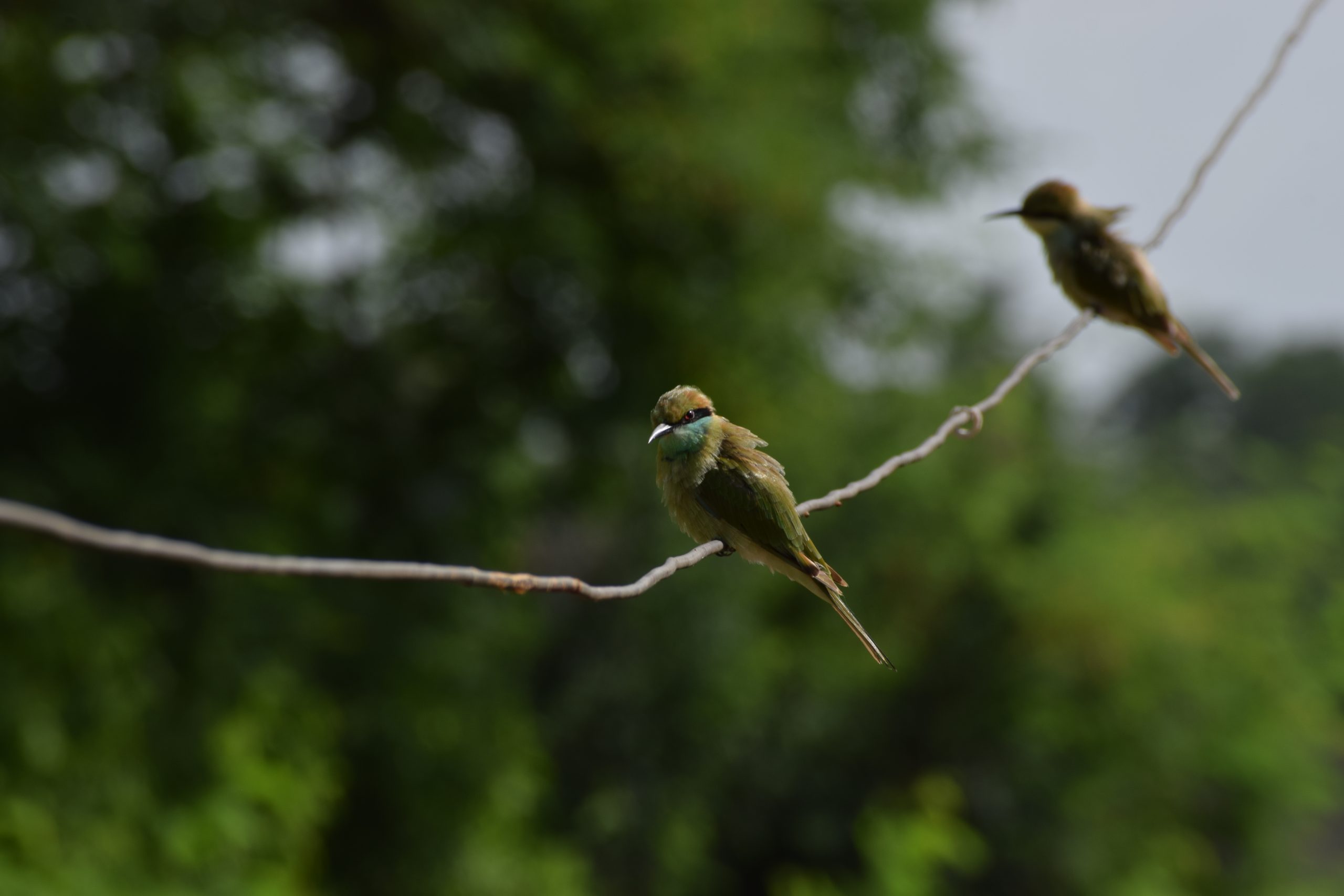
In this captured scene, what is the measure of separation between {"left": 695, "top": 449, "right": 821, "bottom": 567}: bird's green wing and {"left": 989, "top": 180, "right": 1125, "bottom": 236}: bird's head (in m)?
1.29

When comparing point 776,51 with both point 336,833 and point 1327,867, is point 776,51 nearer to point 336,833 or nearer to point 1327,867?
point 336,833

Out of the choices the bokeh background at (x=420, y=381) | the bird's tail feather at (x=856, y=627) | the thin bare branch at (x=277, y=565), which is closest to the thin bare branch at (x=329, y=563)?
the thin bare branch at (x=277, y=565)

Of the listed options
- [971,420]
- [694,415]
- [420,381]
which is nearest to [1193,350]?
[971,420]

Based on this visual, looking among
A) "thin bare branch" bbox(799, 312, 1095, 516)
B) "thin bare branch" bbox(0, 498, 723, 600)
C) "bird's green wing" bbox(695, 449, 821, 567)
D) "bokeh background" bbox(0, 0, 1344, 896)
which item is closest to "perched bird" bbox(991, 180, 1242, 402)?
"thin bare branch" bbox(799, 312, 1095, 516)

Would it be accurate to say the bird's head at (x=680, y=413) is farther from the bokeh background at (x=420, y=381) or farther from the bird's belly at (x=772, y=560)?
the bokeh background at (x=420, y=381)

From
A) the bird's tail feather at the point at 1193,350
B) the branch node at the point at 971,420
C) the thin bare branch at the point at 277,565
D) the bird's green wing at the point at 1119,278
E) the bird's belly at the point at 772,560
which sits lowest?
the thin bare branch at the point at 277,565

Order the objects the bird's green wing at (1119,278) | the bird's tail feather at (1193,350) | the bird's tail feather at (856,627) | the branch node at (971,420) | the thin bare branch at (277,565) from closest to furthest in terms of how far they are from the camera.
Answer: the thin bare branch at (277,565)
the bird's tail feather at (856,627)
the branch node at (971,420)
the bird's tail feather at (1193,350)
the bird's green wing at (1119,278)

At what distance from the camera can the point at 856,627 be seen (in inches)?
51.9

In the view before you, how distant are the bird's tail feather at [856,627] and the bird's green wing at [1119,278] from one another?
1.26m

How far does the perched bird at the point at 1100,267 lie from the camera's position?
2.46 m

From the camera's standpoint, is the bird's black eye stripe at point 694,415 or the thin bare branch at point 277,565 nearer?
the thin bare branch at point 277,565

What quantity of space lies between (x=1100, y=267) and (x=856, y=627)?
158 cm

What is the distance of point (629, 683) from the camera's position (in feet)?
41.9

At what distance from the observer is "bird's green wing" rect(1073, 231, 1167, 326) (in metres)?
2.51
